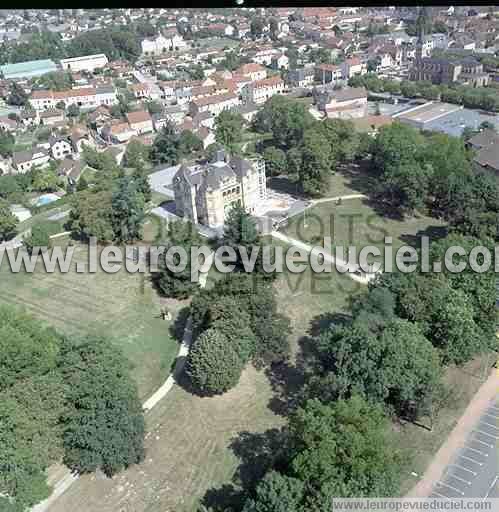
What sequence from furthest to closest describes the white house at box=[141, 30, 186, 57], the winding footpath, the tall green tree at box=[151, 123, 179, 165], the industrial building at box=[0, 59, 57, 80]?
the white house at box=[141, 30, 186, 57] → the industrial building at box=[0, 59, 57, 80] → the tall green tree at box=[151, 123, 179, 165] → the winding footpath

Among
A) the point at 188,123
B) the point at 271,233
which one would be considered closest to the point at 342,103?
the point at 188,123

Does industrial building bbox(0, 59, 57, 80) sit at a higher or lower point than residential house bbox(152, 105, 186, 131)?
higher

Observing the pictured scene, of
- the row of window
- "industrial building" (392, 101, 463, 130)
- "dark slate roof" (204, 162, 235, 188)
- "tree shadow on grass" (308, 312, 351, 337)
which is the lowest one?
"tree shadow on grass" (308, 312, 351, 337)

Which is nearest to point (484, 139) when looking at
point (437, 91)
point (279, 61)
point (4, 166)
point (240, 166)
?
point (437, 91)

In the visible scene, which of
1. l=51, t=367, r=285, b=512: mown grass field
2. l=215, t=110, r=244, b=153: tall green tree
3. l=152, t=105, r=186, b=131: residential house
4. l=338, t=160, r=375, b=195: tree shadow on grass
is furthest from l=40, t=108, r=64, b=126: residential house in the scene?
l=51, t=367, r=285, b=512: mown grass field

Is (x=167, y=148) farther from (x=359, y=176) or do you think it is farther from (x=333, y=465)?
(x=333, y=465)

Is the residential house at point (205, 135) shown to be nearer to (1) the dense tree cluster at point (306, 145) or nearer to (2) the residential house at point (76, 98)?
(1) the dense tree cluster at point (306, 145)

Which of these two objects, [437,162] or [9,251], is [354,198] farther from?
[9,251]

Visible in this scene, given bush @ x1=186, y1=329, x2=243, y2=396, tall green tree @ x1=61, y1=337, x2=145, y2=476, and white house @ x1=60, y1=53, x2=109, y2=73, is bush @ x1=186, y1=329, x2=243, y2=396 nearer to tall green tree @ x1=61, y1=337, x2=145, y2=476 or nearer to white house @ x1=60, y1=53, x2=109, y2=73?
tall green tree @ x1=61, y1=337, x2=145, y2=476
